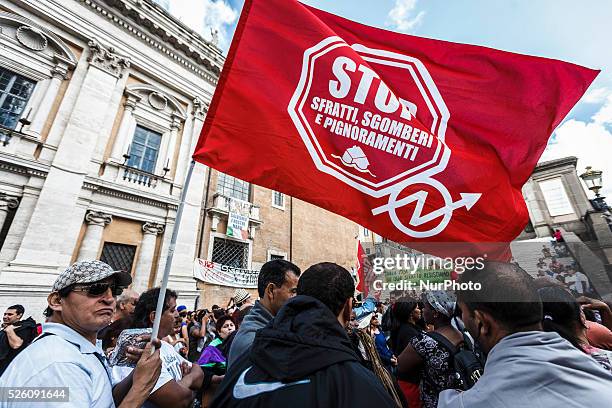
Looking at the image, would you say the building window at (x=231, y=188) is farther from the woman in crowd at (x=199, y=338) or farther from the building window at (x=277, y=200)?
the woman in crowd at (x=199, y=338)

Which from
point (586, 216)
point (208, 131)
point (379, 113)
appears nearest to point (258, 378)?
point (208, 131)

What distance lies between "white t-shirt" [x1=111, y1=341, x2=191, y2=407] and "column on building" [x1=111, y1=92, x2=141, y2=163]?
9782 mm

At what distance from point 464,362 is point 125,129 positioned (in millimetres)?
11982

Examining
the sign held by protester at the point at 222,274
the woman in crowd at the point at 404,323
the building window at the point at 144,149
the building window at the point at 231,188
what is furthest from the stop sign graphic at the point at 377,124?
the building window at the point at 231,188

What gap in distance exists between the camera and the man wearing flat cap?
120 centimetres

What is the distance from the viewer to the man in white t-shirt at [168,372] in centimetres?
176

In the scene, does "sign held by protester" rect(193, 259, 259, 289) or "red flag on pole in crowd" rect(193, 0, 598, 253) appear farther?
"sign held by protester" rect(193, 259, 259, 289)

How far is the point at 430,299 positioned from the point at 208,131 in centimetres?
250

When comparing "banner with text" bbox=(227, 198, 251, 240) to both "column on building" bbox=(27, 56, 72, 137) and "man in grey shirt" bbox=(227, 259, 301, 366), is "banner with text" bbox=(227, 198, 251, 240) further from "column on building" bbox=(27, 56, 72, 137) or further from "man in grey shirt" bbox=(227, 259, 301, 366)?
"man in grey shirt" bbox=(227, 259, 301, 366)

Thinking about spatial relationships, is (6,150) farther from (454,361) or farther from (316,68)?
(454,361)

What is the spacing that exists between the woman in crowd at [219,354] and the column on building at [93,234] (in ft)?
22.1

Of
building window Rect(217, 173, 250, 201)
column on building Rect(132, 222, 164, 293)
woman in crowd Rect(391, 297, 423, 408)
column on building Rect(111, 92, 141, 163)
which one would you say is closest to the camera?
woman in crowd Rect(391, 297, 423, 408)

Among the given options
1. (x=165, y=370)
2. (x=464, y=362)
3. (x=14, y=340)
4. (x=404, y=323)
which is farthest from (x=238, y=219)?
(x=464, y=362)

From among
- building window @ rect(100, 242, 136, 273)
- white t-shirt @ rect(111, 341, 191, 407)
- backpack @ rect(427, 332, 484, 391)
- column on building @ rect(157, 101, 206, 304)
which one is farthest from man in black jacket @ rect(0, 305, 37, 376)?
column on building @ rect(157, 101, 206, 304)
